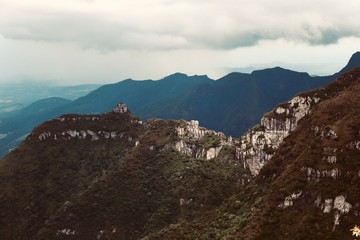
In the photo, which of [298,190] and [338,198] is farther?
[298,190]

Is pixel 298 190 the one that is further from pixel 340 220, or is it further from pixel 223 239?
pixel 223 239

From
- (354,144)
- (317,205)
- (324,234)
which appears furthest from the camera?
(354,144)

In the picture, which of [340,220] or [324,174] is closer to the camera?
[340,220]

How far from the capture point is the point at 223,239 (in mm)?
199625

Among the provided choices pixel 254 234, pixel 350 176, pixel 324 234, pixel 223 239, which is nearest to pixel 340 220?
pixel 324 234

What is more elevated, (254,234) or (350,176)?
(350,176)

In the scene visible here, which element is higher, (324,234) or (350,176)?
(350,176)

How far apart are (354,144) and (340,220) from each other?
37111 mm

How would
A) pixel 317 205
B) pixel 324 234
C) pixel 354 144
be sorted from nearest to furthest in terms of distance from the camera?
pixel 324 234, pixel 317 205, pixel 354 144

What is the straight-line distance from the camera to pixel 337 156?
19525 cm

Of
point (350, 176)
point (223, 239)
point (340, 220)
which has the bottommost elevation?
point (223, 239)

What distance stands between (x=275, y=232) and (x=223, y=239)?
85.6 feet

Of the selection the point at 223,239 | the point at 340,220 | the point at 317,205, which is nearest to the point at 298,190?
the point at 317,205

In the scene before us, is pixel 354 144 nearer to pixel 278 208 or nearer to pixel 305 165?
pixel 305 165
